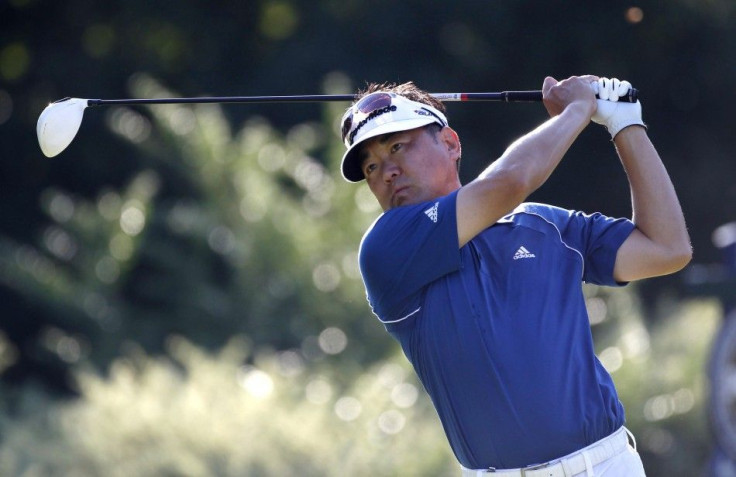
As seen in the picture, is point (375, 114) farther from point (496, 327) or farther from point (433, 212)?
point (496, 327)

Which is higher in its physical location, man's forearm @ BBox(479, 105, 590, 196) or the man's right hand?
the man's right hand

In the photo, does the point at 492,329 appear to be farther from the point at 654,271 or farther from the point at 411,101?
the point at 411,101

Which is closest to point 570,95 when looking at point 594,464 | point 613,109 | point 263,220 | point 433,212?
point 613,109

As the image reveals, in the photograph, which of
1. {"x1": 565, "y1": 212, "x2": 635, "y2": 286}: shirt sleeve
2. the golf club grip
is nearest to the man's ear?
the golf club grip

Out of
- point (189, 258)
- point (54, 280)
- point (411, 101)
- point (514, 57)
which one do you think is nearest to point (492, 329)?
point (411, 101)

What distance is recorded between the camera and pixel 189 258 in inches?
444

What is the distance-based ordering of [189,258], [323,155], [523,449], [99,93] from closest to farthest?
[523,449] → [189,258] → [323,155] → [99,93]

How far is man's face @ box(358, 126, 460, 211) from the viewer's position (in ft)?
12.0

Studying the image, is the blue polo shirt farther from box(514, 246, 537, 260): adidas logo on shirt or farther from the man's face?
the man's face

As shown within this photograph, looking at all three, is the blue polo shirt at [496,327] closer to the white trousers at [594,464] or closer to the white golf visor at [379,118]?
the white trousers at [594,464]

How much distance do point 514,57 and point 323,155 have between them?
3.85 meters

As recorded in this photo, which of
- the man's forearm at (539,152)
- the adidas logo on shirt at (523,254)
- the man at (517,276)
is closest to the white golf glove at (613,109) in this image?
the man at (517,276)

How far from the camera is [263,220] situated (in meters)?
10.6

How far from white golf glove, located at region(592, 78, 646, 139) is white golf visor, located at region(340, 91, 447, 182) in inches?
19.5
